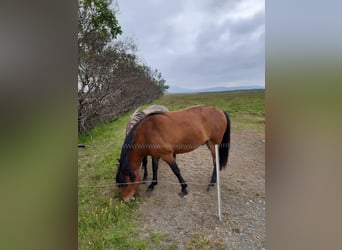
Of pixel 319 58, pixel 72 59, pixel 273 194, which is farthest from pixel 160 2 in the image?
pixel 273 194

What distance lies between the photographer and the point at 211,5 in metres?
1.00

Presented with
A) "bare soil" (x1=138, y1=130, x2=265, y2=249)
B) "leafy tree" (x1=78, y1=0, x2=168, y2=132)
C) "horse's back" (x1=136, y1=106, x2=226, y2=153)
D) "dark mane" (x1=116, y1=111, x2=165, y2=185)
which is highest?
"leafy tree" (x1=78, y1=0, x2=168, y2=132)

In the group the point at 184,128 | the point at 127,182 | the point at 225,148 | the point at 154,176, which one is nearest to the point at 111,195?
the point at 127,182

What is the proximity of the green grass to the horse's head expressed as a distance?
0.9 inches

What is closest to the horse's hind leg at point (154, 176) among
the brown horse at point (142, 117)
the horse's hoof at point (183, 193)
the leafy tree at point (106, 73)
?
the brown horse at point (142, 117)

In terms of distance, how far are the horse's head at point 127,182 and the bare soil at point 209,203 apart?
0.11ft

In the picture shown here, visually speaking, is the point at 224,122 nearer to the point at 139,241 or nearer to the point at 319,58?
the point at 319,58

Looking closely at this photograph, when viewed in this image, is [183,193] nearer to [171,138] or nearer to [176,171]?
[176,171]

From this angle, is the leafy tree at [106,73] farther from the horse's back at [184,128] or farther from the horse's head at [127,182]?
the horse's head at [127,182]

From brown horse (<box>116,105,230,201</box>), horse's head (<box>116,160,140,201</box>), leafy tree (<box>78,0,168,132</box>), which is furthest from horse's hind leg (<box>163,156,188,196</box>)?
leafy tree (<box>78,0,168,132</box>)

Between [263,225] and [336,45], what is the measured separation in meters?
0.73

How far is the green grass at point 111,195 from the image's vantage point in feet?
3.05

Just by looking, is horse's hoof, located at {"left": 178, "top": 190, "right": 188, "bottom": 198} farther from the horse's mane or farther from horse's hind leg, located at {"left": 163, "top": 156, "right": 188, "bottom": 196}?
the horse's mane

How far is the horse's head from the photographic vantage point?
1.02 meters
